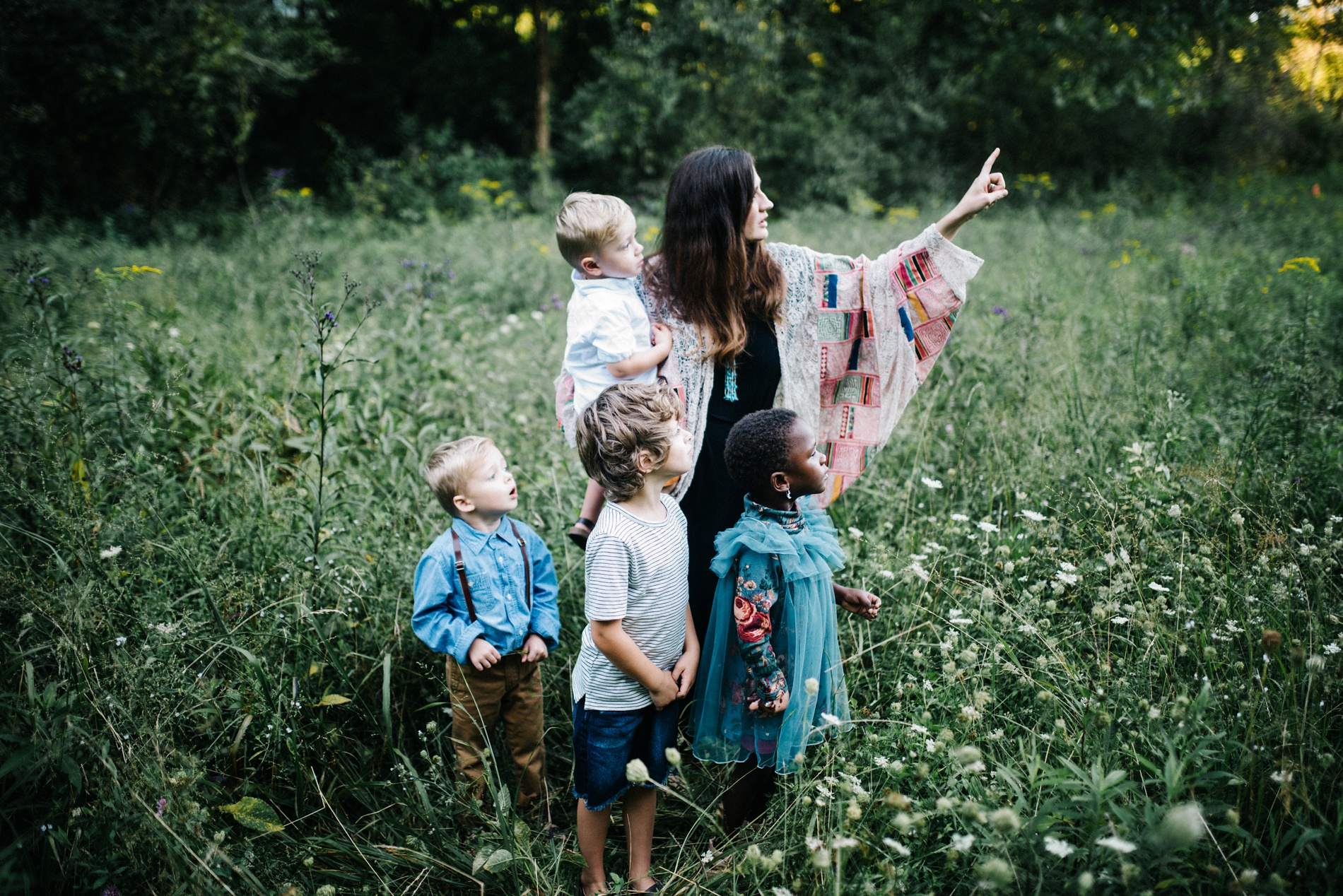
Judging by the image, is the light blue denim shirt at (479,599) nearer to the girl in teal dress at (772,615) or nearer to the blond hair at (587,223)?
the girl in teal dress at (772,615)

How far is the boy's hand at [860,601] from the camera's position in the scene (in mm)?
1847

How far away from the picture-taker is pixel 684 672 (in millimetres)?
1839

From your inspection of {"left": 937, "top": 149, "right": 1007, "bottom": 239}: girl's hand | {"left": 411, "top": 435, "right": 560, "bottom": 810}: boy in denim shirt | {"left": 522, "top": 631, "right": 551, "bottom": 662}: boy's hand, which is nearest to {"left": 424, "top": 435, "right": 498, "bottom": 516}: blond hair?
{"left": 411, "top": 435, "right": 560, "bottom": 810}: boy in denim shirt

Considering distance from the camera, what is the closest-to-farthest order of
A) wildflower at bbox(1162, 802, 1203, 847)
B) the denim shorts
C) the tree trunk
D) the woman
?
1. wildflower at bbox(1162, 802, 1203, 847)
2. the denim shorts
3. the woman
4. the tree trunk

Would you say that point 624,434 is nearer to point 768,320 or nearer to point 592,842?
point 768,320

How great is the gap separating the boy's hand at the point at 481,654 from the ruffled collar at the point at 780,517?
2.58 feet

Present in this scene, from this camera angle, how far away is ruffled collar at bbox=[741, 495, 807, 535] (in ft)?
5.76

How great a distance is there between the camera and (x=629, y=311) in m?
2.06

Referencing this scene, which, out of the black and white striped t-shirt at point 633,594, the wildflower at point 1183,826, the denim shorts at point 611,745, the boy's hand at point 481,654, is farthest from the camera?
the boy's hand at point 481,654

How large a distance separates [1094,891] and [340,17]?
1896cm

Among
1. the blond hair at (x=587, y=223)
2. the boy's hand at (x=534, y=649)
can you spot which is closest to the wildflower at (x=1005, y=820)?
the boy's hand at (x=534, y=649)

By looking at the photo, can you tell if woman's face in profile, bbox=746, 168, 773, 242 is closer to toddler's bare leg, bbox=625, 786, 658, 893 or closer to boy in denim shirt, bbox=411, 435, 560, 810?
boy in denim shirt, bbox=411, 435, 560, 810

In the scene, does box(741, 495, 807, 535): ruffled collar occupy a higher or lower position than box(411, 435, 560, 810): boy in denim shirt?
higher

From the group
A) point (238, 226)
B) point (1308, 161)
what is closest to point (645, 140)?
point (238, 226)
